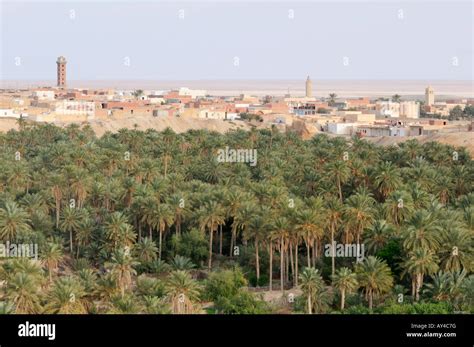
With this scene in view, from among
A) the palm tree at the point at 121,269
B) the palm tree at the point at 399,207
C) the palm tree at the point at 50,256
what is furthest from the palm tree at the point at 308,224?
the palm tree at the point at 50,256

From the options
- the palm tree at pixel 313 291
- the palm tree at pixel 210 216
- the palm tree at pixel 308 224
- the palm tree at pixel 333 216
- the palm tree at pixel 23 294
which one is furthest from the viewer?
the palm tree at pixel 210 216

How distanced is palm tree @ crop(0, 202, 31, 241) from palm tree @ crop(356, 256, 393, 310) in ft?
53.3

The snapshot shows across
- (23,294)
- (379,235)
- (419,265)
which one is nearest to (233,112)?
(379,235)

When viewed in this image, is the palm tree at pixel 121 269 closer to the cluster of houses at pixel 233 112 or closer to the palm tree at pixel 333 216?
the palm tree at pixel 333 216

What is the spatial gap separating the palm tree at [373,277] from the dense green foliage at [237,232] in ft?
0.21

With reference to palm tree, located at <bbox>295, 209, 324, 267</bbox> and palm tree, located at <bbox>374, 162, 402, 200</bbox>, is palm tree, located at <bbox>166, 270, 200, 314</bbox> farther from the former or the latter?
palm tree, located at <bbox>374, 162, 402, 200</bbox>

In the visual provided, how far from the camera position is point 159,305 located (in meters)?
24.0

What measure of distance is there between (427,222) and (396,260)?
2.63 m

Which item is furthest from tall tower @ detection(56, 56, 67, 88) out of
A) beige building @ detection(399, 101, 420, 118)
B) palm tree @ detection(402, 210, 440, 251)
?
palm tree @ detection(402, 210, 440, 251)

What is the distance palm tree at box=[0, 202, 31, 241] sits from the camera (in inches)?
1363

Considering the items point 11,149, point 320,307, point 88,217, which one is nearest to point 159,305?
point 320,307

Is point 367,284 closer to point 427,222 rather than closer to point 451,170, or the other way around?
point 427,222

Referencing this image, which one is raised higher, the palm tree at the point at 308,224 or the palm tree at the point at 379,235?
the palm tree at the point at 308,224

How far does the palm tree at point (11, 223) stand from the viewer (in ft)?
114
